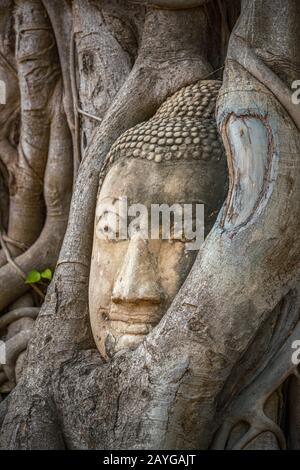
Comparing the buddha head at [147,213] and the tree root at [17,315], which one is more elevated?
the buddha head at [147,213]

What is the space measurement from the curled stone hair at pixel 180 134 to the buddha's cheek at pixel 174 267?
0.91ft

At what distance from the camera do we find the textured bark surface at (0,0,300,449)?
2.33 meters

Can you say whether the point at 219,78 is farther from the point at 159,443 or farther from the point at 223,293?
the point at 159,443

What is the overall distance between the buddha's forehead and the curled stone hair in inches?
1.0

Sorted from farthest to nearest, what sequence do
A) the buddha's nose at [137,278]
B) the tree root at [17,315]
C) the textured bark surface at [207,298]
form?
1. the tree root at [17,315]
2. the buddha's nose at [137,278]
3. the textured bark surface at [207,298]

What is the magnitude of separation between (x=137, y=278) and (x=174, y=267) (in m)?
0.11

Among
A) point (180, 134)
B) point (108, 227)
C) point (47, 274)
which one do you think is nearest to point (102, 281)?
point (108, 227)

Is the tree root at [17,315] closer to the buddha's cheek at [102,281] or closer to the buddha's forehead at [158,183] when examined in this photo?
the buddha's cheek at [102,281]

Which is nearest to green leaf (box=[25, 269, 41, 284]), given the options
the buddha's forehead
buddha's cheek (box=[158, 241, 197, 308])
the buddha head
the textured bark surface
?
the textured bark surface

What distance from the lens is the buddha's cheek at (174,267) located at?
2.51 meters

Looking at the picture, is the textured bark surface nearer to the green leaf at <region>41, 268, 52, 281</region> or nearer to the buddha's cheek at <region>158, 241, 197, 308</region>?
the buddha's cheek at <region>158, 241, 197, 308</region>

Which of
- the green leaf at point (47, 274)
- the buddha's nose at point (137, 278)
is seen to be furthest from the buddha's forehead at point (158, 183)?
the green leaf at point (47, 274)

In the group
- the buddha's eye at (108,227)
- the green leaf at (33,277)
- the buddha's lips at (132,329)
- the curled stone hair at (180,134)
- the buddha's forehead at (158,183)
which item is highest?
the curled stone hair at (180,134)
